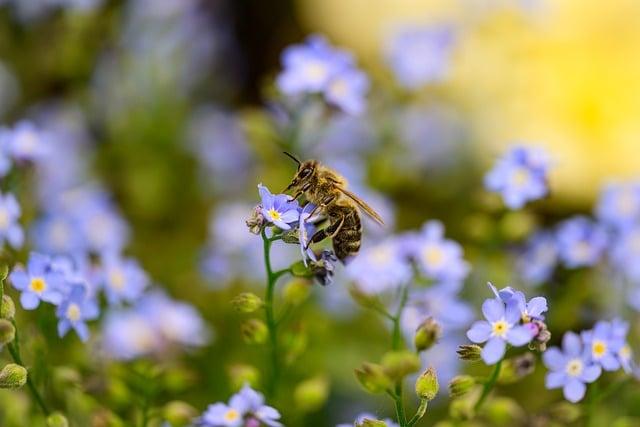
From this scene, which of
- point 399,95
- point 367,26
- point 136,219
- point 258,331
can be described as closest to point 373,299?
point 258,331

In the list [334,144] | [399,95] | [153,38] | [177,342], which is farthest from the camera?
[153,38]

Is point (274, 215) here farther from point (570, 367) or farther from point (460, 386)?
point (570, 367)

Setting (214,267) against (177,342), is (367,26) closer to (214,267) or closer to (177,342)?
(214,267)

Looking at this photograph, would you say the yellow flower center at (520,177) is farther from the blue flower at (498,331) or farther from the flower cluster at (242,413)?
the flower cluster at (242,413)

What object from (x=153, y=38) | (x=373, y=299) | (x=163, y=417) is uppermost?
(x=153, y=38)

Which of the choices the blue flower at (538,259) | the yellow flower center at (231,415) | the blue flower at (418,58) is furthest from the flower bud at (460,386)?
the blue flower at (418,58)

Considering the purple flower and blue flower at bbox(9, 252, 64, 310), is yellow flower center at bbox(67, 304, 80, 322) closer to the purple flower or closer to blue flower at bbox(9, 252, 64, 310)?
blue flower at bbox(9, 252, 64, 310)
